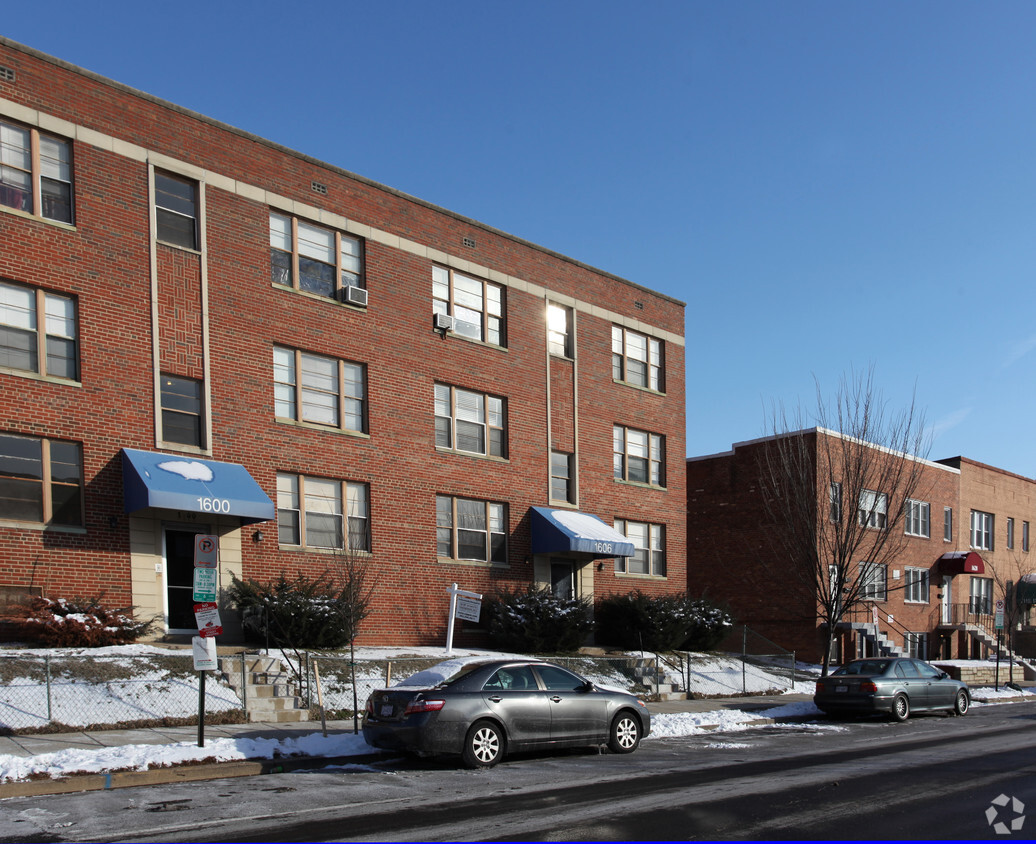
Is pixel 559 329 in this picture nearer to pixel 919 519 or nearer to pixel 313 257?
pixel 313 257

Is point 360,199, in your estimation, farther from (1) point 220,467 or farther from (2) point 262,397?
(1) point 220,467

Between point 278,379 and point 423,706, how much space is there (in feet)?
39.4

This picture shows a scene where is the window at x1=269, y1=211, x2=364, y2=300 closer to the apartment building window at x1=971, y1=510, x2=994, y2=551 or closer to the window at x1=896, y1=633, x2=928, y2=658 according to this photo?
the window at x1=896, y1=633, x2=928, y2=658

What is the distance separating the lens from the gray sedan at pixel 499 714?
13320mm

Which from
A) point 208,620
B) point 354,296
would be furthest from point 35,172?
point 208,620

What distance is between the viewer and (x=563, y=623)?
25.9 metres

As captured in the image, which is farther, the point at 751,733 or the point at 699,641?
the point at 699,641

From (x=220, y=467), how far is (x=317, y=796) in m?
11.5

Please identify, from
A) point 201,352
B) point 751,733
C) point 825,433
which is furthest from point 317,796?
point 825,433

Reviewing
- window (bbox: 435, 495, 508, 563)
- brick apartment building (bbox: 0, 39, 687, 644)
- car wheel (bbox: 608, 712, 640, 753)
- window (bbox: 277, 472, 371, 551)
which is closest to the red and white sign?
car wheel (bbox: 608, 712, 640, 753)

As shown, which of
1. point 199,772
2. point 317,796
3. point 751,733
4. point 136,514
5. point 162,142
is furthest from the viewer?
point 162,142

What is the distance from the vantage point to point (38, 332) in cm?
1973

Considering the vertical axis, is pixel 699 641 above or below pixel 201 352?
below

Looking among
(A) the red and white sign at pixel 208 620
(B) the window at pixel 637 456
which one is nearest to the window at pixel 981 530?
(B) the window at pixel 637 456
